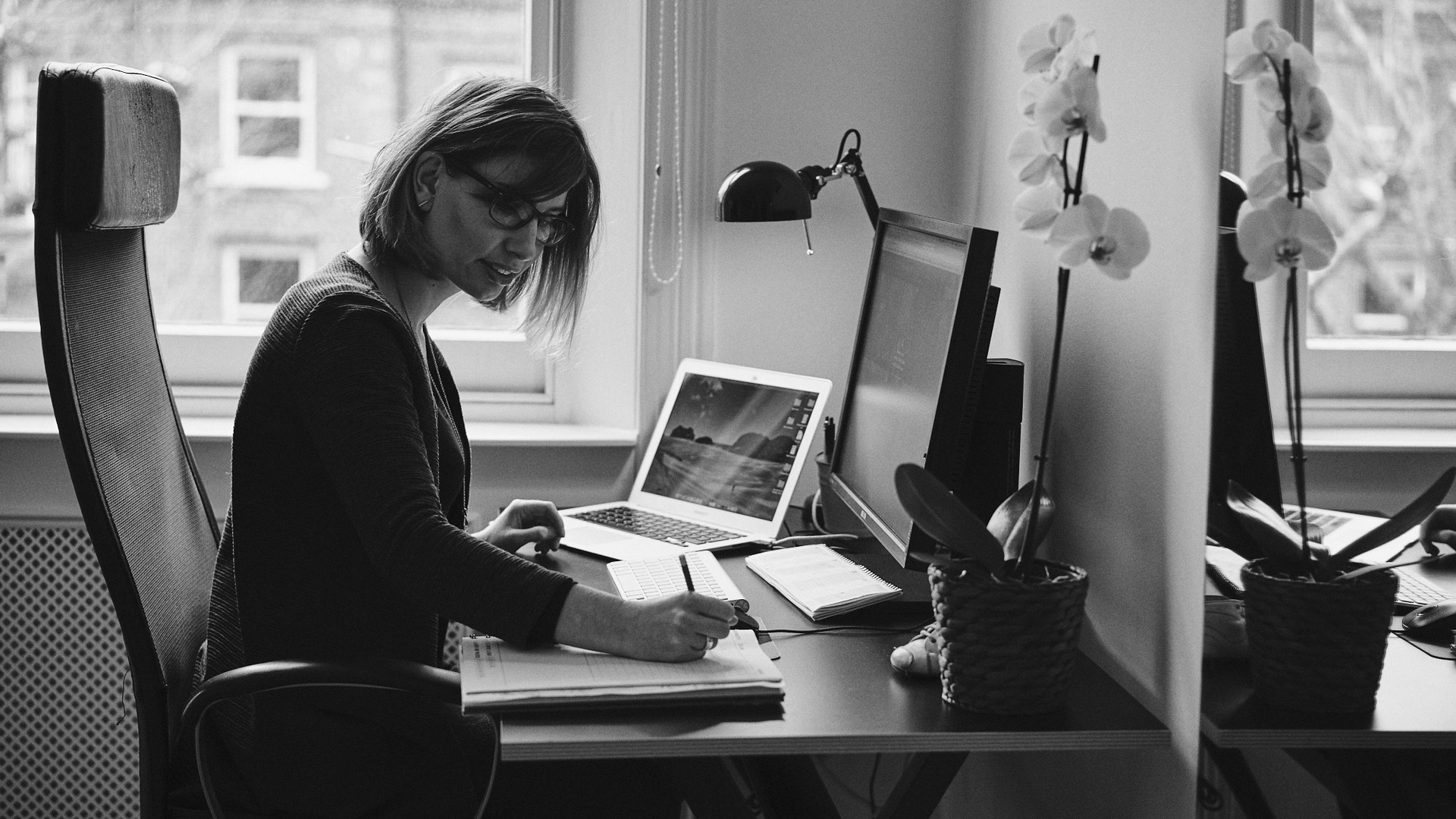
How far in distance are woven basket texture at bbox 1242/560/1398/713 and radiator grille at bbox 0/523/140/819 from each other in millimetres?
1825

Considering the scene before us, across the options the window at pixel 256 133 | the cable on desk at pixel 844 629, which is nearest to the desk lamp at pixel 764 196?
the window at pixel 256 133

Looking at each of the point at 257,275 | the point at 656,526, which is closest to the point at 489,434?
the point at 656,526

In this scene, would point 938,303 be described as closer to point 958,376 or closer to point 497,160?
point 958,376

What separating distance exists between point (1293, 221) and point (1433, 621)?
0.94 ft

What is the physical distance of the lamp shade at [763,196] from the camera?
1.78 meters

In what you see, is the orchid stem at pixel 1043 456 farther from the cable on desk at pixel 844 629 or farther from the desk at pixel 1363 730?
the cable on desk at pixel 844 629

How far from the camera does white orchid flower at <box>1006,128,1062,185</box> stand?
41.9 inches

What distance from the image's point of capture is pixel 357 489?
1.17 metres

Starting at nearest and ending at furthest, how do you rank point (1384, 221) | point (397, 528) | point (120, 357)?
point (1384, 221) → point (397, 528) → point (120, 357)

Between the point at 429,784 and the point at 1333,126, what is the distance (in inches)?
39.0

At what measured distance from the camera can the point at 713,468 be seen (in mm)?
1943

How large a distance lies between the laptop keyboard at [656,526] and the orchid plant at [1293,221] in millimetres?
997

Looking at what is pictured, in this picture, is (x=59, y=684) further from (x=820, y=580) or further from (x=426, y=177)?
(x=820, y=580)

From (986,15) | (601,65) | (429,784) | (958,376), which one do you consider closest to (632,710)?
(429,784)
